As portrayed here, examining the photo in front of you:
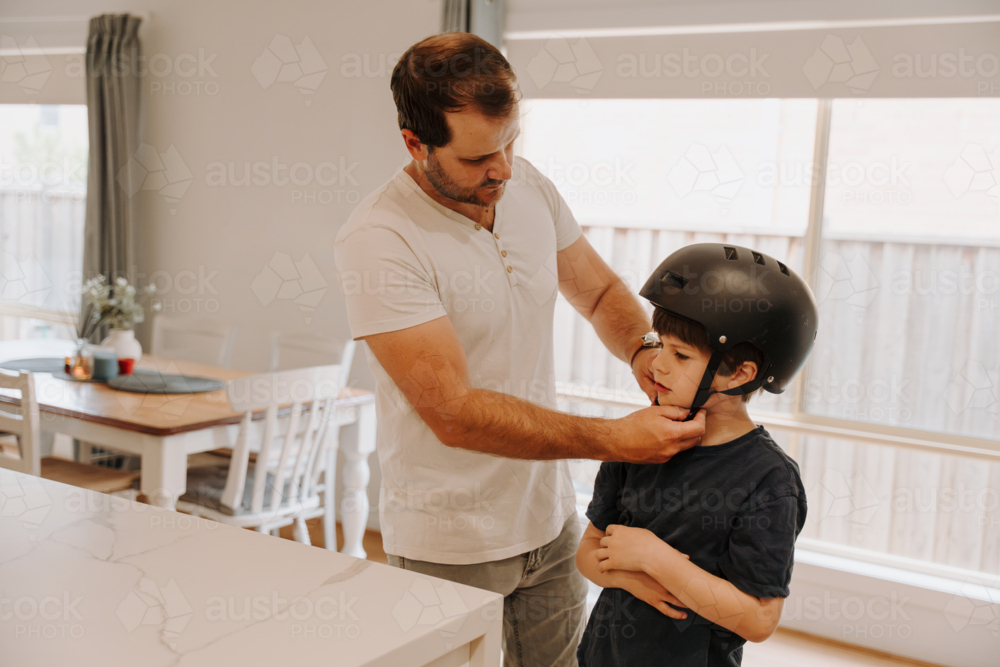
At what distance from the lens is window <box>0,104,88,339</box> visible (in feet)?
13.4

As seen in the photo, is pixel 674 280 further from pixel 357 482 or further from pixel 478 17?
pixel 478 17

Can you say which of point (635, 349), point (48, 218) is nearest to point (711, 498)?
point (635, 349)

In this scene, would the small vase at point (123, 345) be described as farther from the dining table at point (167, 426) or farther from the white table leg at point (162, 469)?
the white table leg at point (162, 469)

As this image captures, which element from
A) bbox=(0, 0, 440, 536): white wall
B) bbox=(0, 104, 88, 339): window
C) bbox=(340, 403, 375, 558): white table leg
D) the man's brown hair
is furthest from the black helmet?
bbox=(0, 104, 88, 339): window

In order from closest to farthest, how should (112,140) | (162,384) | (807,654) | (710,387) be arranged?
(710,387) < (807,654) < (162,384) < (112,140)

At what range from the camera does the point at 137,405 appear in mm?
2699

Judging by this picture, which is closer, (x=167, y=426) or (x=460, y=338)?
(x=460, y=338)

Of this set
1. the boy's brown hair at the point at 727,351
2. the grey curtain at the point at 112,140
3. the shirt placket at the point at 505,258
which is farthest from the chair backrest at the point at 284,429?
the grey curtain at the point at 112,140

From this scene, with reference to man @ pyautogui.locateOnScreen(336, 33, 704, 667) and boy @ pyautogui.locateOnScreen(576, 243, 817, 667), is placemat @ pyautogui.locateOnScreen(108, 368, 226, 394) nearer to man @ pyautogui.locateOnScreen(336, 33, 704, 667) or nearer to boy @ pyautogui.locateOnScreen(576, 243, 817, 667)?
man @ pyautogui.locateOnScreen(336, 33, 704, 667)

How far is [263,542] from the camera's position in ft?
2.84

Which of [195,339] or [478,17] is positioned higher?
[478,17]

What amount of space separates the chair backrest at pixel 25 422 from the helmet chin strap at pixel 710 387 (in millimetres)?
2236

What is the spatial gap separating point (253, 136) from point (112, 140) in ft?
2.86

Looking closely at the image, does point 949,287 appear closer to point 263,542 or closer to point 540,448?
point 540,448
